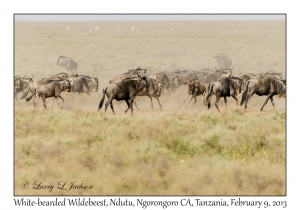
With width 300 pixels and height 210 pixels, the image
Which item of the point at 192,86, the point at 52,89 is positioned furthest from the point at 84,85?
the point at 192,86

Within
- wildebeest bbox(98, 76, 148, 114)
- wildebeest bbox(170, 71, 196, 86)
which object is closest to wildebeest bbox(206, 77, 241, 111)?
wildebeest bbox(98, 76, 148, 114)

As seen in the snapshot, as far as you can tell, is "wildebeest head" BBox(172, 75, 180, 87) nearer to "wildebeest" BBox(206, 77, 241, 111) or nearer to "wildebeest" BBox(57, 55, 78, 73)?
"wildebeest" BBox(206, 77, 241, 111)

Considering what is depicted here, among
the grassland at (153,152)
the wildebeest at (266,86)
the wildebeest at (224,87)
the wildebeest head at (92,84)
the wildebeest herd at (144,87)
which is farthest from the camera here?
the wildebeest head at (92,84)

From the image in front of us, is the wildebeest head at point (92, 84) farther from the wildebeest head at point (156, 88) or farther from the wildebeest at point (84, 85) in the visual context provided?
the wildebeest head at point (156, 88)

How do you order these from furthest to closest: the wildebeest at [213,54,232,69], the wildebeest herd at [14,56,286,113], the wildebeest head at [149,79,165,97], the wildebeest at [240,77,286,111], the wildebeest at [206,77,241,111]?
the wildebeest at [213,54,232,69] < the wildebeest head at [149,79,165,97] < the wildebeest at [206,77,241,111] < the wildebeest at [240,77,286,111] < the wildebeest herd at [14,56,286,113]

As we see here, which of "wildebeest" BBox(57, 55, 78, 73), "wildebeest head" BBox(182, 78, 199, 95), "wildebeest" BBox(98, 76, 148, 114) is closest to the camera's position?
"wildebeest" BBox(98, 76, 148, 114)

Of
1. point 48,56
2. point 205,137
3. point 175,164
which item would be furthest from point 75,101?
point 48,56

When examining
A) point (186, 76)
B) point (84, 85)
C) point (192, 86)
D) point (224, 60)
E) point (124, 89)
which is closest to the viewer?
point (124, 89)

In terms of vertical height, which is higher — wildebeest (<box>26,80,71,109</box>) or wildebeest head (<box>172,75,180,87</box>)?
wildebeest head (<box>172,75,180,87</box>)

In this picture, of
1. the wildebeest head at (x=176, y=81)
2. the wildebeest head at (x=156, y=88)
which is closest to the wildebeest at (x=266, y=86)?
the wildebeest head at (x=156, y=88)

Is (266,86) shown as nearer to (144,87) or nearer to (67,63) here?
(144,87)

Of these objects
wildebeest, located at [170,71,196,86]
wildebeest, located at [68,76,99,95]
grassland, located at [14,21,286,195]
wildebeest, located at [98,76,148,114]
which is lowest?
grassland, located at [14,21,286,195]
